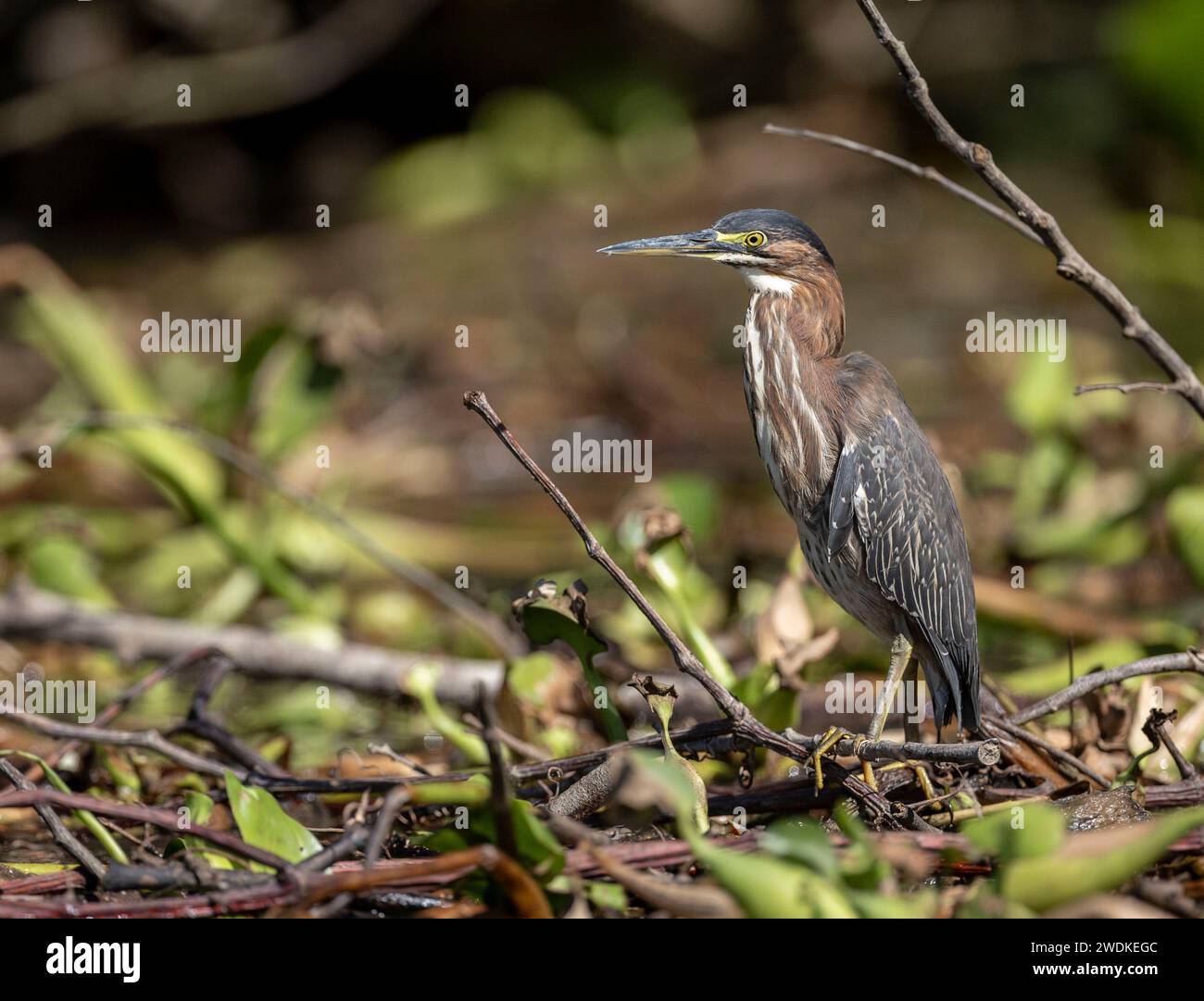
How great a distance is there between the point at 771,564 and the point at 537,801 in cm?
273

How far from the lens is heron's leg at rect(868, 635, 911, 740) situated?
3.12 meters

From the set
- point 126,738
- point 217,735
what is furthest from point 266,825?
point 217,735

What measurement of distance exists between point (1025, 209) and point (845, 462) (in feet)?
2.43

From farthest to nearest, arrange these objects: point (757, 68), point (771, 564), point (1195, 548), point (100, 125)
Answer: point (757, 68) < point (100, 125) < point (771, 564) < point (1195, 548)

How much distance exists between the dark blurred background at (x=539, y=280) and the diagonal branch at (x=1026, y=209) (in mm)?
1001

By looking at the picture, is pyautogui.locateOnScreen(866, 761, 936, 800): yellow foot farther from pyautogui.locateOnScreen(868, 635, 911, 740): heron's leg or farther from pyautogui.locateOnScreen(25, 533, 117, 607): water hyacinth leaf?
pyautogui.locateOnScreen(25, 533, 117, 607): water hyacinth leaf

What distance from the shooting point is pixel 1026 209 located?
2793 mm

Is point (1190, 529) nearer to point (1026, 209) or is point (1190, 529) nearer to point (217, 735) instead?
point (1026, 209)

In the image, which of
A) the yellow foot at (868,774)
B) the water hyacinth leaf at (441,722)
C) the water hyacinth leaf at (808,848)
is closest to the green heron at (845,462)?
the yellow foot at (868,774)

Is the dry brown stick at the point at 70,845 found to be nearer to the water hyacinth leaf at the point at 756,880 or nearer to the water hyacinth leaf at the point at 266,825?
the water hyacinth leaf at the point at 266,825
